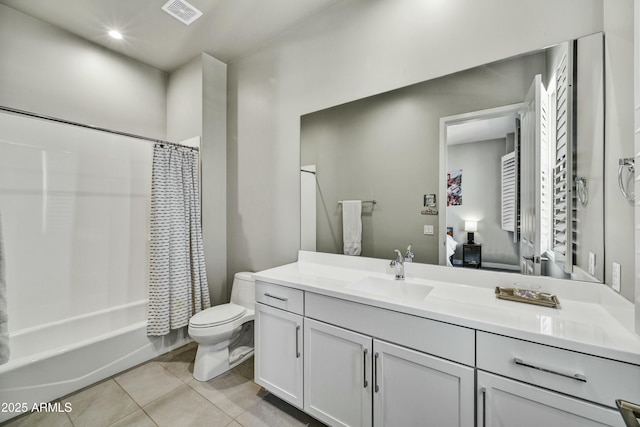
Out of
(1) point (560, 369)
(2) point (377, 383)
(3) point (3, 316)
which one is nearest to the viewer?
(1) point (560, 369)

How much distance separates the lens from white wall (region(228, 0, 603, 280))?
1.41 meters

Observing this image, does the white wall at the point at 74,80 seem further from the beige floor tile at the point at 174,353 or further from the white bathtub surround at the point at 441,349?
the white bathtub surround at the point at 441,349

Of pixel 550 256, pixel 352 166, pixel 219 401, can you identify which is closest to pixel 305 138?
pixel 352 166

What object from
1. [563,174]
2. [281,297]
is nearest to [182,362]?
[281,297]

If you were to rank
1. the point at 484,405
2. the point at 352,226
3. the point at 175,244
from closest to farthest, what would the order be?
the point at 484,405 → the point at 352,226 → the point at 175,244

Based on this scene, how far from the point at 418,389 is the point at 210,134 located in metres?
2.72

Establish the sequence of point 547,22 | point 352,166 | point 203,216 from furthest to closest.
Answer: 1. point 203,216
2. point 352,166
3. point 547,22

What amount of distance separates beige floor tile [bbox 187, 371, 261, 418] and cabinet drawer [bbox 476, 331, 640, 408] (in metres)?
1.48

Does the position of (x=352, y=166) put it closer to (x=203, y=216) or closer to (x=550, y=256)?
(x=550, y=256)

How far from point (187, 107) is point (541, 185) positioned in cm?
310

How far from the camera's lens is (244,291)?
8.01 ft

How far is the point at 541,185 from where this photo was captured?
1.35m

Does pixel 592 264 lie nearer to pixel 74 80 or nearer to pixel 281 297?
pixel 281 297

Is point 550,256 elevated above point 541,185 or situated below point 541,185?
below
